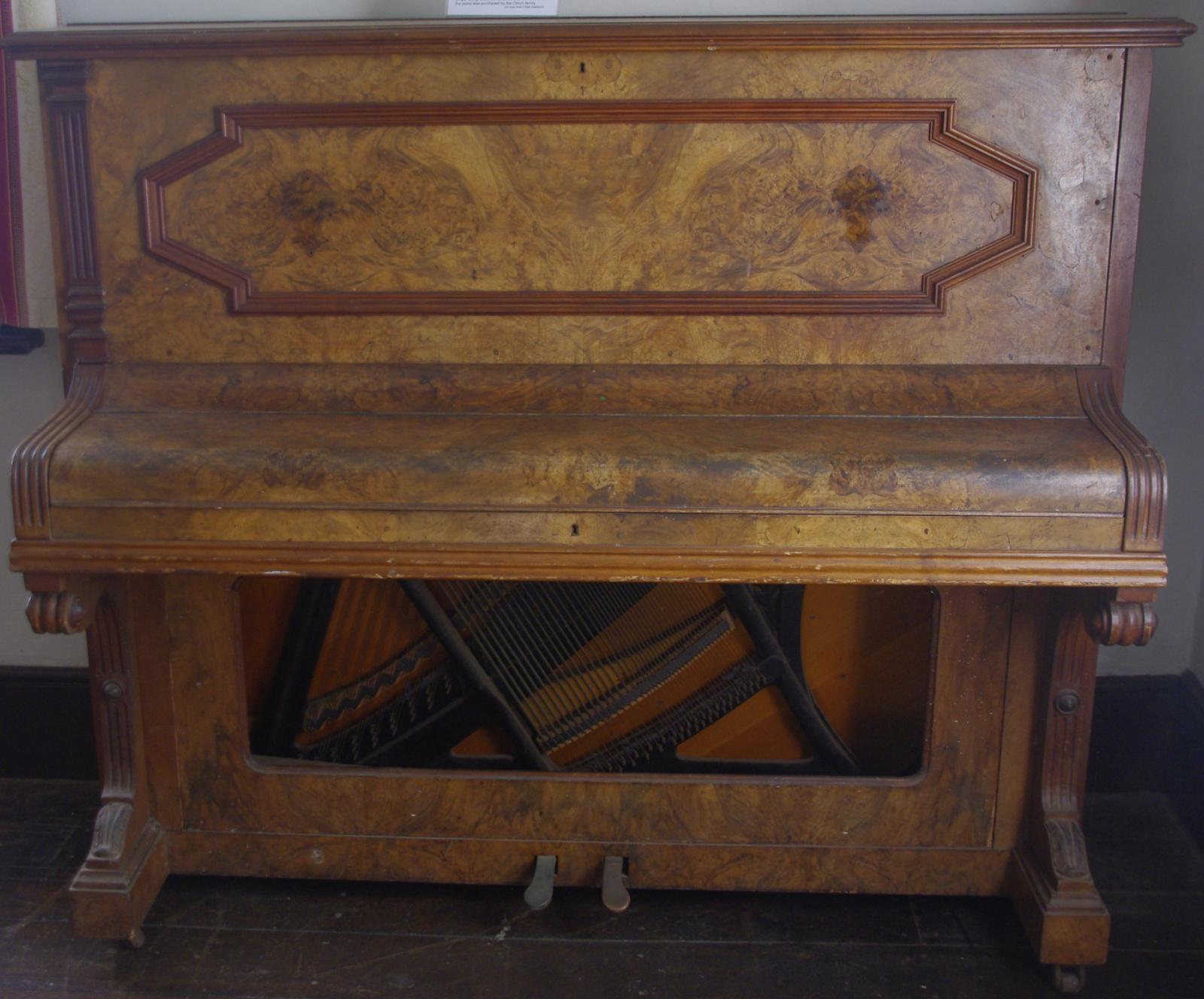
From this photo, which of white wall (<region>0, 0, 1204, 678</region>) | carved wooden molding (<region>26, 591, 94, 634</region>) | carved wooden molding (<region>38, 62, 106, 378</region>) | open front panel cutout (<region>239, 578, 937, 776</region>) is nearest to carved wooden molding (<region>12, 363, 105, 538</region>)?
carved wooden molding (<region>26, 591, 94, 634</region>)

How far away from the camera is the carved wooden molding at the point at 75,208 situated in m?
1.82

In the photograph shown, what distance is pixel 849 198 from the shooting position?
1.80m

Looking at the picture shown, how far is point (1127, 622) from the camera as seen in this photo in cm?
167

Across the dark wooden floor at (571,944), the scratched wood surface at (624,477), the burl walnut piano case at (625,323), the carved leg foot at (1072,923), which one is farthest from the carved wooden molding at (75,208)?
the carved leg foot at (1072,923)

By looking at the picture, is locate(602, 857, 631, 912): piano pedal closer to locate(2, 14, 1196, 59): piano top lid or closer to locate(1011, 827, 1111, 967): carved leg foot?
locate(1011, 827, 1111, 967): carved leg foot

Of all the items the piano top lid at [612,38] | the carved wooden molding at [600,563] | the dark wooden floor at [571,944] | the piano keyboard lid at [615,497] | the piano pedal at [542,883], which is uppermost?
the piano top lid at [612,38]

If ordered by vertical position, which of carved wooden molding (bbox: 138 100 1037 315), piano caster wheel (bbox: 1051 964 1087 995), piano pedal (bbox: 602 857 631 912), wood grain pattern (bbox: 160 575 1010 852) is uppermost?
carved wooden molding (bbox: 138 100 1037 315)

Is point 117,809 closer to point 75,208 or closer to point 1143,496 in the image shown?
point 75,208

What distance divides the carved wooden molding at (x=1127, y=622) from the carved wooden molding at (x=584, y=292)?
539mm

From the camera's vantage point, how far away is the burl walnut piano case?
5.33 ft

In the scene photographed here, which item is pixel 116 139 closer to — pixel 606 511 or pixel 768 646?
pixel 606 511

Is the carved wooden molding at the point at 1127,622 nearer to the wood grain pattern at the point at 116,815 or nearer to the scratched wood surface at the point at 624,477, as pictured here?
the scratched wood surface at the point at 624,477

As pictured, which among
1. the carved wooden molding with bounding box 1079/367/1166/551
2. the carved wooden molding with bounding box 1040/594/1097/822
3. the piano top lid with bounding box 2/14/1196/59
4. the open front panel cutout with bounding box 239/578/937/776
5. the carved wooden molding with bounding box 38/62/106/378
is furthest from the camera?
the open front panel cutout with bounding box 239/578/937/776

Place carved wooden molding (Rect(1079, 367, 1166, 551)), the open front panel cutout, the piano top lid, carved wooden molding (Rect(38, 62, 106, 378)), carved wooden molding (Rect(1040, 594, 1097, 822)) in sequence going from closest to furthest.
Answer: carved wooden molding (Rect(1079, 367, 1166, 551)), the piano top lid, carved wooden molding (Rect(38, 62, 106, 378)), carved wooden molding (Rect(1040, 594, 1097, 822)), the open front panel cutout
